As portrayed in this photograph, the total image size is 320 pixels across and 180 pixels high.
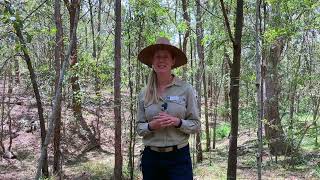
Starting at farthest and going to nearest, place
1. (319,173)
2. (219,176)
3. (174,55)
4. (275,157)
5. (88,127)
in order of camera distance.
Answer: (88,127) → (275,157) → (219,176) → (319,173) → (174,55)

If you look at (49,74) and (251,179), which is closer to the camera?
(251,179)

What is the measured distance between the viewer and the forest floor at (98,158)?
427 inches

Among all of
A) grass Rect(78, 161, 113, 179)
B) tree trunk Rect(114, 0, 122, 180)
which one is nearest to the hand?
tree trunk Rect(114, 0, 122, 180)

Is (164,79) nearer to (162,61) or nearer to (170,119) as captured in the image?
(162,61)

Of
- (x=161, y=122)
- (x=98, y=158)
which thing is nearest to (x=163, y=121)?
(x=161, y=122)

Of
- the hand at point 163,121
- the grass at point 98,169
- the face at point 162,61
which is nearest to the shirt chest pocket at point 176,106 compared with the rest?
the hand at point 163,121

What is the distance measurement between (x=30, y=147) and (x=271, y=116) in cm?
830

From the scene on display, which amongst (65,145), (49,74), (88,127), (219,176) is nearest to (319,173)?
(219,176)

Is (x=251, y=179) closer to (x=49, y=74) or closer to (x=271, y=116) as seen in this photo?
(x=271, y=116)

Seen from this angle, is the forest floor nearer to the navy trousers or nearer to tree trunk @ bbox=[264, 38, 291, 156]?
tree trunk @ bbox=[264, 38, 291, 156]

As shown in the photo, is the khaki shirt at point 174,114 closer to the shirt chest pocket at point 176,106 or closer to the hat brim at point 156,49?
the shirt chest pocket at point 176,106

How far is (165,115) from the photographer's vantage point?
286 cm

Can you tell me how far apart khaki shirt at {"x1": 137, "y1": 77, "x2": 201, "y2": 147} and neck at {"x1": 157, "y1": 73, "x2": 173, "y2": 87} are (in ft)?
0.13

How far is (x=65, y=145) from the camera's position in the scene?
15.2 meters
